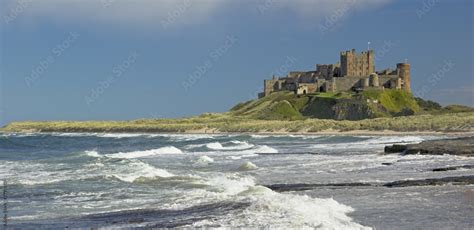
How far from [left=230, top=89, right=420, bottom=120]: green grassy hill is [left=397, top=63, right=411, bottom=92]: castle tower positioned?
5002mm

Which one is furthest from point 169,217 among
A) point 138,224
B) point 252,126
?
point 252,126

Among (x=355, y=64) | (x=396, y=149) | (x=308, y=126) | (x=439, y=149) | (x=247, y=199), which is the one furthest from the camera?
(x=355, y=64)

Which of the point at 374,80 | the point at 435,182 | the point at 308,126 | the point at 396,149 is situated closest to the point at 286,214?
the point at 435,182

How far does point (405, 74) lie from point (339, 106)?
24593mm

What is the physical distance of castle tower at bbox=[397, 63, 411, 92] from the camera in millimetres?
116750

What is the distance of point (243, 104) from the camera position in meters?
132

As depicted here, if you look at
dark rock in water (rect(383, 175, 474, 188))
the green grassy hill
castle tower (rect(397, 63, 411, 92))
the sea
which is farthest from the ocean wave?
castle tower (rect(397, 63, 411, 92))

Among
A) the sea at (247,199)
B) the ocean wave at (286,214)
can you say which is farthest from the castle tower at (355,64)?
the ocean wave at (286,214)

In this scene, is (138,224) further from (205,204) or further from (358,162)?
(358,162)

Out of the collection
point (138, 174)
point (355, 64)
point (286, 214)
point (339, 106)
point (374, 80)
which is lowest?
point (286, 214)

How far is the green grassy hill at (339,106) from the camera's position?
96.7 meters

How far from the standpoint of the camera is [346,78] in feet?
380

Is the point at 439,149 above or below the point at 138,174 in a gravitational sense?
above

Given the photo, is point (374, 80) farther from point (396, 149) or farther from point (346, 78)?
point (396, 149)
